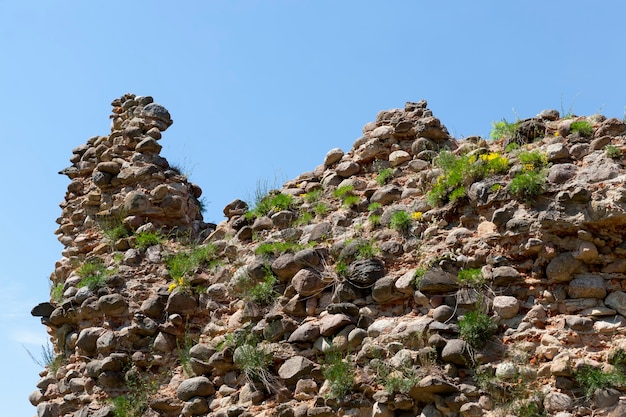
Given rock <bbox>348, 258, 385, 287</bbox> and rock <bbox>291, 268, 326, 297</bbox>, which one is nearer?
rock <bbox>348, 258, 385, 287</bbox>

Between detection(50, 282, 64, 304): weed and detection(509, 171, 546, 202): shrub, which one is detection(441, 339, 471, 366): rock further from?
detection(50, 282, 64, 304): weed

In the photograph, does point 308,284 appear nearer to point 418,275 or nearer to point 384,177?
point 418,275

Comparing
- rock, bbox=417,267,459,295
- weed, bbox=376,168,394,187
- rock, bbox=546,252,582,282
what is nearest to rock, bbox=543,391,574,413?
rock, bbox=546,252,582,282

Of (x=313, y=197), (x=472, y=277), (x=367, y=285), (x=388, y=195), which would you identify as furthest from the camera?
(x=313, y=197)

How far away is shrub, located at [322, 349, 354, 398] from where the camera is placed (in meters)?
6.91

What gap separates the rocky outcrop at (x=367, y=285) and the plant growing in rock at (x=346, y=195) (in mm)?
33

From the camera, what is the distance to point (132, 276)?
940 centimetres

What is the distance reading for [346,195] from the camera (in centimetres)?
902

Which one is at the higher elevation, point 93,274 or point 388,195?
point 93,274

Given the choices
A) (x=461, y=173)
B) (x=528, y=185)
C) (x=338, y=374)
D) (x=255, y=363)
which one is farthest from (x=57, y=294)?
(x=528, y=185)

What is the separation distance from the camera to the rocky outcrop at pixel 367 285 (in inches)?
257

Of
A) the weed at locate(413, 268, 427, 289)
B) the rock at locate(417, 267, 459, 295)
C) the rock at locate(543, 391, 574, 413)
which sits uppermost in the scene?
the weed at locate(413, 268, 427, 289)

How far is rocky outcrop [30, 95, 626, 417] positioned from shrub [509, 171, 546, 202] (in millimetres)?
23

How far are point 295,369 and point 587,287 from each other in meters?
2.86
